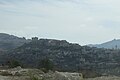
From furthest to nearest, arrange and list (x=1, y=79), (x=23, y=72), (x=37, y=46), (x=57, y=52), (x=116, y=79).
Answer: (x=37, y=46)
(x=57, y=52)
(x=23, y=72)
(x=116, y=79)
(x=1, y=79)

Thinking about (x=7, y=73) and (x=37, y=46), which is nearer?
(x=7, y=73)

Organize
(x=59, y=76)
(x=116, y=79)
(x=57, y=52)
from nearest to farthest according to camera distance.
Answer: (x=59, y=76) < (x=116, y=79) < (x=57, y=52)

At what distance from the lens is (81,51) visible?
173125mm

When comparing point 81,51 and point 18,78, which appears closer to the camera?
point 18,78

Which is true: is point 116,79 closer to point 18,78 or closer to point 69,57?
point 18,78

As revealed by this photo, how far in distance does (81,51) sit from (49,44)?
3263cm

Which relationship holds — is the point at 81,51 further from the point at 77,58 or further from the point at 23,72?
the point at 23,72

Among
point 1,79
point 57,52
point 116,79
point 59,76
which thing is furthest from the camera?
point 57,52

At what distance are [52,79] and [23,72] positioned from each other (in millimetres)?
7267

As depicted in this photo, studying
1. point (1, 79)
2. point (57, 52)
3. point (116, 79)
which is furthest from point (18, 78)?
point (57, 52)

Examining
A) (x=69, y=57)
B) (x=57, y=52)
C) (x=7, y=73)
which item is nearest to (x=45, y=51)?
(x=57, y=52)

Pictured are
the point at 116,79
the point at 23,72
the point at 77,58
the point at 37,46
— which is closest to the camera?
the point at 116,79

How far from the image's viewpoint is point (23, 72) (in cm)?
2844

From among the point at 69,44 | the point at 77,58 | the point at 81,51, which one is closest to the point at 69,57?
the point at 77,58
